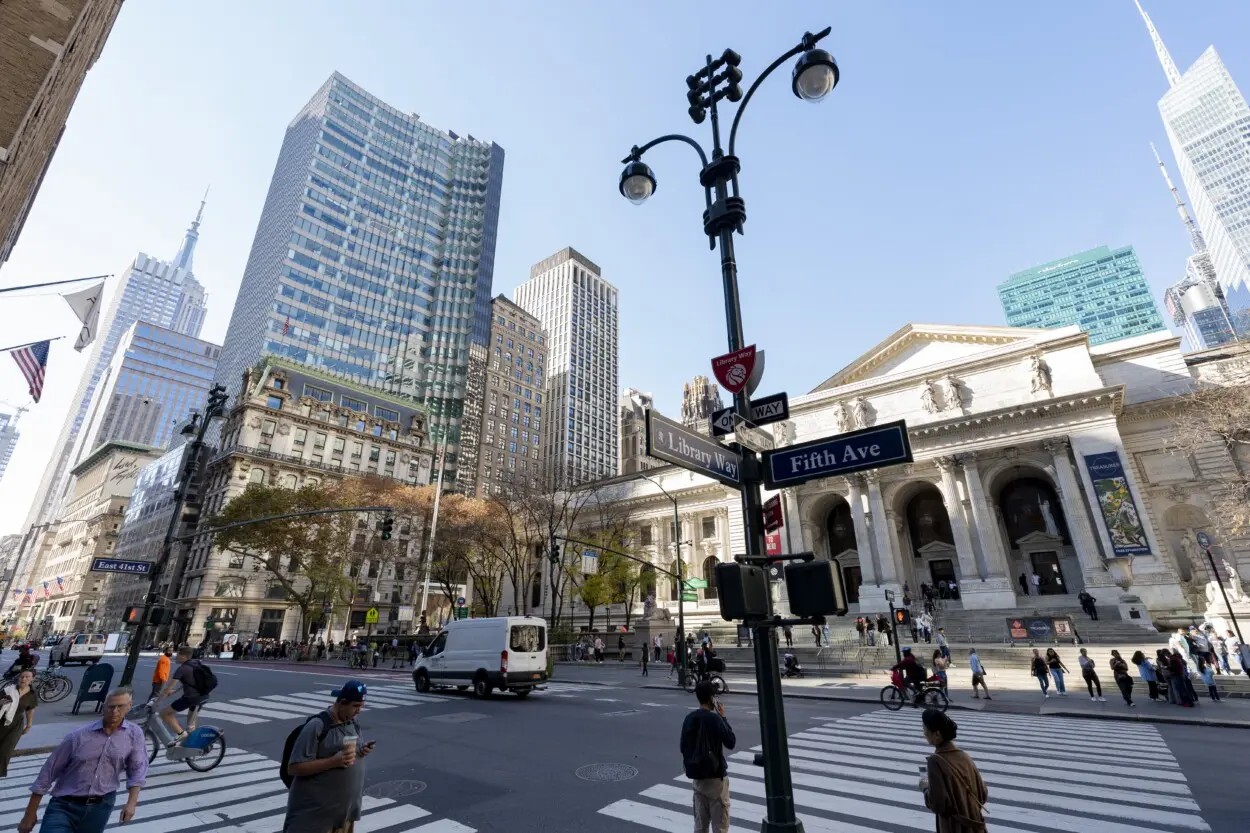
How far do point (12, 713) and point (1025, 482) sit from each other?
5199 cm

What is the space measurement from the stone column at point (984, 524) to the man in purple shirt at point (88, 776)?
4309 cm

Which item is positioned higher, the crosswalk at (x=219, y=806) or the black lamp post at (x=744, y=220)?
the black lamp post at (x=744, y=220)

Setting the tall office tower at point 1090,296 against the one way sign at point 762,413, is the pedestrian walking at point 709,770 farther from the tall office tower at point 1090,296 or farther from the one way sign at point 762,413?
the tall office tower at point 1090,296

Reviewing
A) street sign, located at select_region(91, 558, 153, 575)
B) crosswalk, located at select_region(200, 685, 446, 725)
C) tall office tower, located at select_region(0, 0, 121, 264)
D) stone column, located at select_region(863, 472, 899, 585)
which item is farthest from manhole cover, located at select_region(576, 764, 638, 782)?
Answer: stone column, located at select_region(863, 472, 899, 585)

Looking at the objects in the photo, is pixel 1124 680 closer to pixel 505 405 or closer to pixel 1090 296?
pixel 505 405

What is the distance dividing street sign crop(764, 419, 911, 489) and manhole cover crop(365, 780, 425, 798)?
686 cm

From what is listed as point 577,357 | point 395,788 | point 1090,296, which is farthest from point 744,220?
point 1090,296

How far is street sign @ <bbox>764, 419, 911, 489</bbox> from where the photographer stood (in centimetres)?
498

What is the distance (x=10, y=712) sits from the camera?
7.86 meters

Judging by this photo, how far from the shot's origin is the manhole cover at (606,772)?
8.52 metres

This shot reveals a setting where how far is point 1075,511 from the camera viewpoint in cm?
3566

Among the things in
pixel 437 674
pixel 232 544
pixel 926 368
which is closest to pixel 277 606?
pixel 232 544

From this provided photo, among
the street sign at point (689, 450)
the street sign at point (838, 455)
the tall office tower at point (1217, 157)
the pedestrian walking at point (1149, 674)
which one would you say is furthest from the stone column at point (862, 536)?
the tall office tower at point (1217, 157)

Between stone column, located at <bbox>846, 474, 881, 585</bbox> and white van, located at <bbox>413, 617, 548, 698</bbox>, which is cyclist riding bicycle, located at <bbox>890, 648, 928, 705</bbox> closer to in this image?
white van, located at <bbox>413, 617, 548, 698</bbox>
